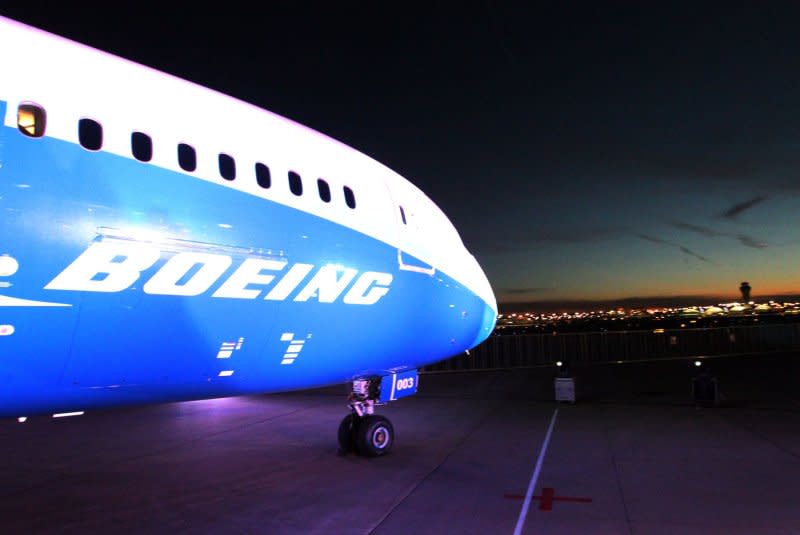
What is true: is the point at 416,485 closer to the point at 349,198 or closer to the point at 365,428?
the point at 365,428

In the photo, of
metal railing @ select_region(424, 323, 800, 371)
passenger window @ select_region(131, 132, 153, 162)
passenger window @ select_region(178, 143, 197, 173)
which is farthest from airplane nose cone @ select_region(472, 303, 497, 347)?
metal railing @ select_region(424, 323, 800, 371)

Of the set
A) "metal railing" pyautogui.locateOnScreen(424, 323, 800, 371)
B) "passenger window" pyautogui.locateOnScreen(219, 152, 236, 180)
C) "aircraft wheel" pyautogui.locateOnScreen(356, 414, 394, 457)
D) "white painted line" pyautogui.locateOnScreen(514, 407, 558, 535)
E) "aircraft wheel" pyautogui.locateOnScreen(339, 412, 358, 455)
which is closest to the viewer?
"passenger window" pyautogui.locateOnScreen(219, 152, 236, 180)

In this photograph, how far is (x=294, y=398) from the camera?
58.5ft

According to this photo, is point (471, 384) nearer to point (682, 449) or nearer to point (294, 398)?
point (294, 398)

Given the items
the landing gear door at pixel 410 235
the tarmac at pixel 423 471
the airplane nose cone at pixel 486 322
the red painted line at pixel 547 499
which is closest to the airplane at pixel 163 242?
the landing gear door at pixel 410 235

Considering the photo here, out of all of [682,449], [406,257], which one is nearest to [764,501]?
[682,449]

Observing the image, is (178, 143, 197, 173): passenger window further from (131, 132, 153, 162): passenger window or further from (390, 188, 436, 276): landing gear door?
(390, 188, 436, 276): landing gear door

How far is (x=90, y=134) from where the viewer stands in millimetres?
4758

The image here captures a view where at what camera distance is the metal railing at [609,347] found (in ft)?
92.0

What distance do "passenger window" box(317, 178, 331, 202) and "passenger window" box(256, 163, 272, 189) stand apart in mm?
841

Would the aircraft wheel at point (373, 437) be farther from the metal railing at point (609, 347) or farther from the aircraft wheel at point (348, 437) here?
the metal railing at point (609, 347)

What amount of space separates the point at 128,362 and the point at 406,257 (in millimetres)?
4201

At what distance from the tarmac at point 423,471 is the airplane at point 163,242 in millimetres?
1700

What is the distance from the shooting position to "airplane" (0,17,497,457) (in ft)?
14.5
